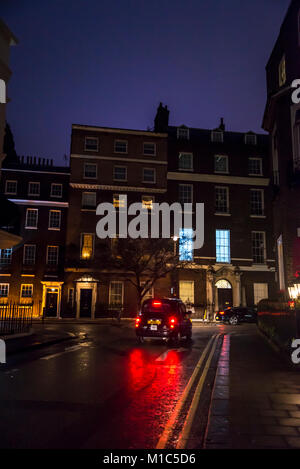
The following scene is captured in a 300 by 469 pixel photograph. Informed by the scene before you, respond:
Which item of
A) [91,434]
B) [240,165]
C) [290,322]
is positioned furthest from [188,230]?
[91,434]

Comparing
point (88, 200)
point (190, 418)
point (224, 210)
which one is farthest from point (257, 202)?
point (190, 418)

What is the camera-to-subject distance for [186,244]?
3916cm

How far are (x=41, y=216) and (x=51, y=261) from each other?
14.8 ft

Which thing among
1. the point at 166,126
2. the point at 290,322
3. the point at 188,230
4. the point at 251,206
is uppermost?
the point at 166,126

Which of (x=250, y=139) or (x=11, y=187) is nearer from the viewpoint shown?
(x=11, y=187)

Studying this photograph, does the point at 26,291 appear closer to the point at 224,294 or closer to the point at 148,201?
the point at 148,201

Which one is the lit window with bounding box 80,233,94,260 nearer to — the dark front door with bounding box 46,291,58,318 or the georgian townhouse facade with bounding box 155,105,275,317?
the dark front door with bounding box 46,291,58,318

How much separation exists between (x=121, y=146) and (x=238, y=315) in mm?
20220

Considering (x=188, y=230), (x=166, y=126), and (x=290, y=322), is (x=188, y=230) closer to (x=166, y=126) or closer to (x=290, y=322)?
(x=166, y=126)

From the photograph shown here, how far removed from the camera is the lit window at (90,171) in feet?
131

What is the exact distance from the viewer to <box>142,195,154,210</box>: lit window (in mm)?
39638

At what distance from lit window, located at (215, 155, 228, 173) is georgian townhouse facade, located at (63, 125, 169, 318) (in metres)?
5.58

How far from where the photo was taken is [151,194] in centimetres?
4034
